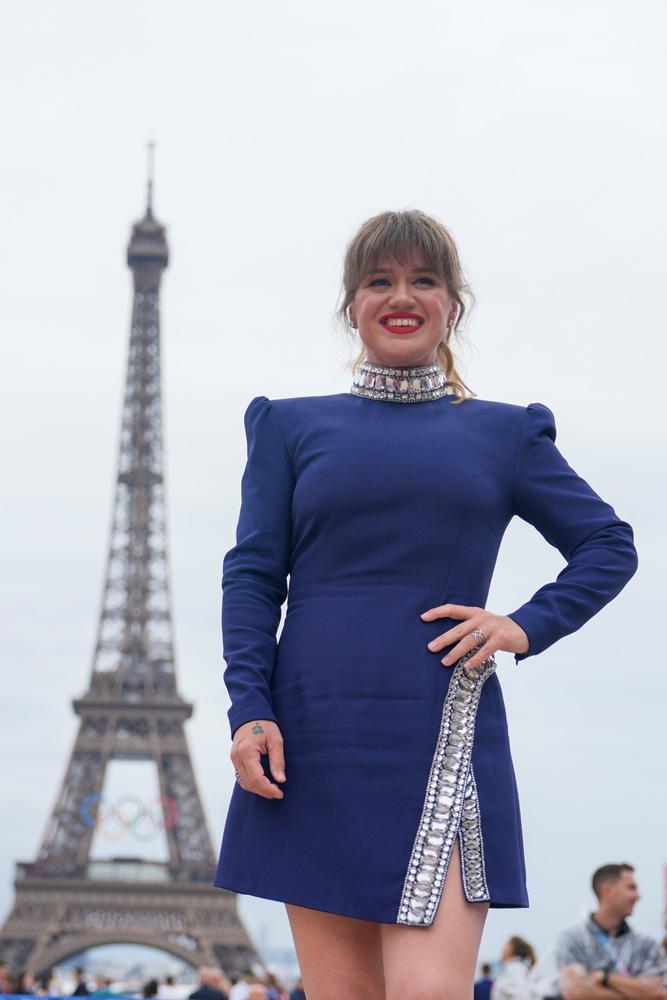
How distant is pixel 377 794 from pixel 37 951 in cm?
5283

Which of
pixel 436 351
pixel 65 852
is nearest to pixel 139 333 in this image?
pixel 65 852

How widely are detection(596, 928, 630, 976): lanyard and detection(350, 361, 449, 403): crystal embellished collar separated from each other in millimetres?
4612

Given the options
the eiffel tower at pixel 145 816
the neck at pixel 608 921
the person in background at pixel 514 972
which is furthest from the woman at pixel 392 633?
the eiffel tower at pixel 145 816

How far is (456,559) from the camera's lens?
3.60 meters

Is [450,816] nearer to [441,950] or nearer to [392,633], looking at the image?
[441,950]

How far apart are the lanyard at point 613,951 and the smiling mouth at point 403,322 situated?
4.75 metres

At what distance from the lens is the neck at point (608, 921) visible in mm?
7957

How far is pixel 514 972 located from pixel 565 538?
6.50 metres

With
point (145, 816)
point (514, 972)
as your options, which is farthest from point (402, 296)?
point (145, 816)

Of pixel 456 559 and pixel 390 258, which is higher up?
pixel 390 258

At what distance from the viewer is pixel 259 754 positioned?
3.47 m

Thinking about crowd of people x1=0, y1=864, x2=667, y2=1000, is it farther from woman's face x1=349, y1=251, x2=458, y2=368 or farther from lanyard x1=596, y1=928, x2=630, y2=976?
woman's face x1=349, y1=251, x2=458, y2=368

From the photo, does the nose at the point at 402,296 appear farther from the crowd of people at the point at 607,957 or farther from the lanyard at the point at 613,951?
the lanyard at the point at 613,951

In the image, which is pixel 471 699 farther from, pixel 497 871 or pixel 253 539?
pixel 253 539
